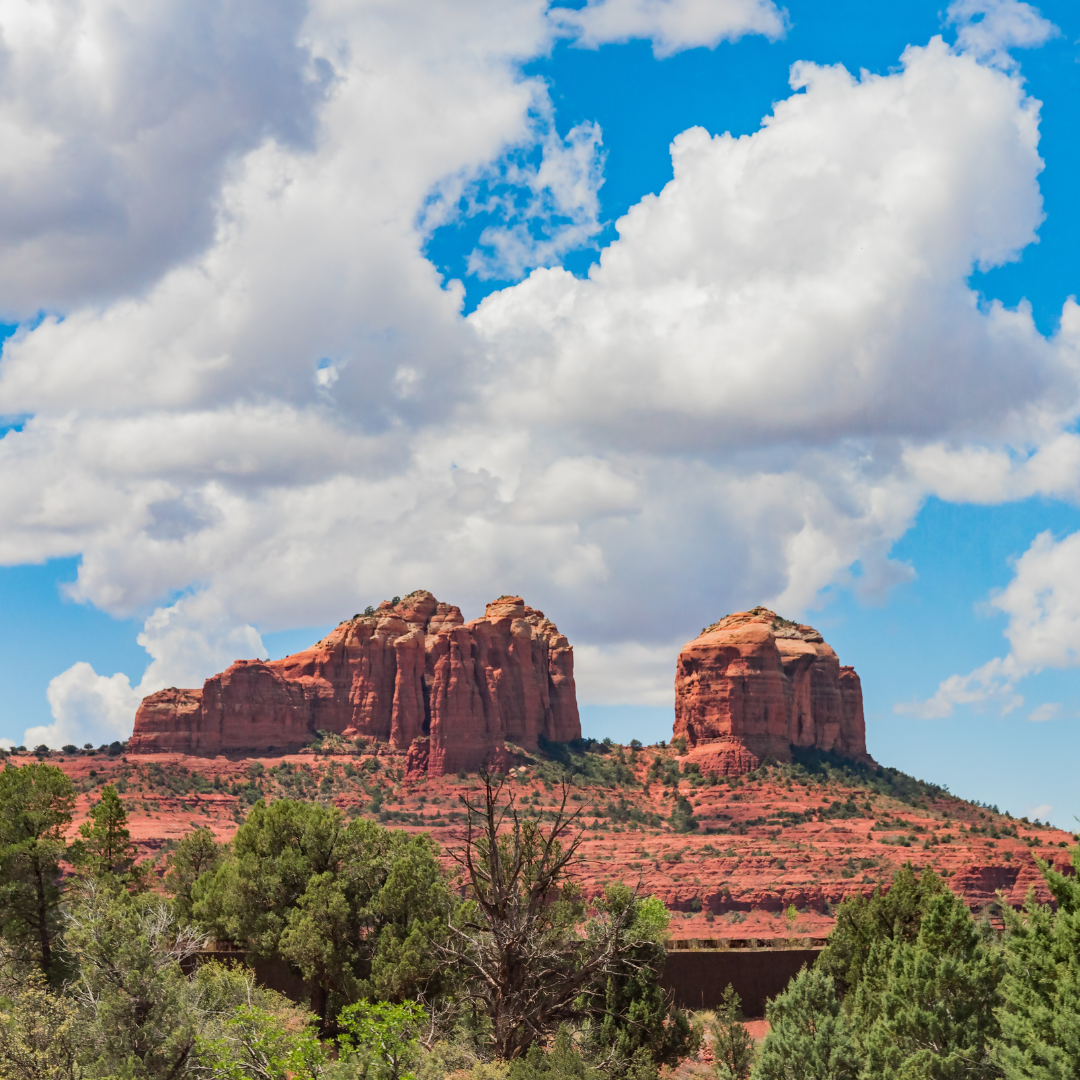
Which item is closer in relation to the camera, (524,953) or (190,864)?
(524,953)

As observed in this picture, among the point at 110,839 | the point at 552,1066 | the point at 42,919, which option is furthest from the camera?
the point at 110,839

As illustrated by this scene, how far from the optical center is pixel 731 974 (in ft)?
160

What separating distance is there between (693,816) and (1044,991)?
9910cm

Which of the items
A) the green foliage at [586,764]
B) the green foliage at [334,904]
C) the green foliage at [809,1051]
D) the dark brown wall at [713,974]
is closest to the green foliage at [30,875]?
the green foliage at [334,904]

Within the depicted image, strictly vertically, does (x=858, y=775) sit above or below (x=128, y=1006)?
above

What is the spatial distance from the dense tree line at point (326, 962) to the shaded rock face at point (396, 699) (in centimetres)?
8733

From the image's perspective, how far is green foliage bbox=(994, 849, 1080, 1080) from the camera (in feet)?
76.3

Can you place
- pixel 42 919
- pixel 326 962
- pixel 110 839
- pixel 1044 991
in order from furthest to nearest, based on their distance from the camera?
pixel 110 839
pixel 42 919
pixel 326 962
pixel 1044 991

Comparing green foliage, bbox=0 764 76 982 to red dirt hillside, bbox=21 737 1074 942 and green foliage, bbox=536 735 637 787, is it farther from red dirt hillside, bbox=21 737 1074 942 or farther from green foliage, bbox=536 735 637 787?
green foliage, bbox=536 735 637 787

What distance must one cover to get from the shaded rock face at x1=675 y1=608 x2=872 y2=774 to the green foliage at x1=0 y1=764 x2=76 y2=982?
321 ft

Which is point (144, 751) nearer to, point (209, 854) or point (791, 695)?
point (791, 695)

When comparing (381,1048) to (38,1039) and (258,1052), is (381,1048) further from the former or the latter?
(38,1039)

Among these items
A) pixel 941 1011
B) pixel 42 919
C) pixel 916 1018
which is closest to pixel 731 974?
pixel 941 1011

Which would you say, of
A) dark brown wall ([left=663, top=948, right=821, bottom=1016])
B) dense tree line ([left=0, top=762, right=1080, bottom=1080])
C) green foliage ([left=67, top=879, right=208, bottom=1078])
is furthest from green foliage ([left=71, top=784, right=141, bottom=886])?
green foliage ([left=67, top=879, right=208, bottom=1078])
